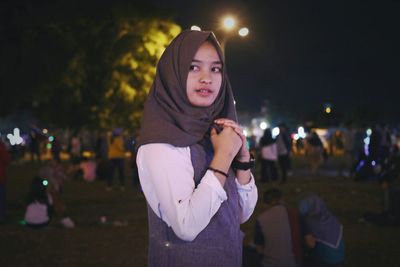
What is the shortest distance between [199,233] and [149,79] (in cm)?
2398

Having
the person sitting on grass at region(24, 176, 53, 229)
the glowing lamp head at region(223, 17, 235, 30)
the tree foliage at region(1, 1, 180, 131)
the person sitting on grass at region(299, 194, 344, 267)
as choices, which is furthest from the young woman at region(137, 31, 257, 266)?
the tree foliage at region(1, 1, 180, 131)

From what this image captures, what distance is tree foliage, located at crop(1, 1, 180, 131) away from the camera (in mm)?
25953

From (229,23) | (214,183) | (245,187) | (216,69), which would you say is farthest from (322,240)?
(229,23)

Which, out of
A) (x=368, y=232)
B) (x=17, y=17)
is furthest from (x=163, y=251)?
(x=17, y=17)

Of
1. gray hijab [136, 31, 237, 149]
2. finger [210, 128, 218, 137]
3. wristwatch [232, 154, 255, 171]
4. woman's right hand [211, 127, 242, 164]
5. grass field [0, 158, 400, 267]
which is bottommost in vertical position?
grass field [0, 158, 400, 267]

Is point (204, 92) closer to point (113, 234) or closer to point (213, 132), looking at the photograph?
point (213, 132)

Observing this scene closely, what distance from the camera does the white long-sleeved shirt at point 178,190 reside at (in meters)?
2.00

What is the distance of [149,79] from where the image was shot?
25.8m

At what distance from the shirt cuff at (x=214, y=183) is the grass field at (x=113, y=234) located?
18.6 ft

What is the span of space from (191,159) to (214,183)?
6.8 inches

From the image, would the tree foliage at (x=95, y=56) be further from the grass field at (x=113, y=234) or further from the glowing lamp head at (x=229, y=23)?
the grass field at (x=113, y=234)

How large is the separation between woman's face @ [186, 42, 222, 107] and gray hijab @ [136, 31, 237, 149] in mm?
29

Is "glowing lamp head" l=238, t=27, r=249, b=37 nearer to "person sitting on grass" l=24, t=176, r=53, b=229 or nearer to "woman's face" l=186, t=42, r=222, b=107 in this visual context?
"person sitting on grass" l=24, t=176, r=53, b=229

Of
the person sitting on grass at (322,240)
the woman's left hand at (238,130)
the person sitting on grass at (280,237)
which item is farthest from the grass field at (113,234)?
the woman's left hand at (238,130)
